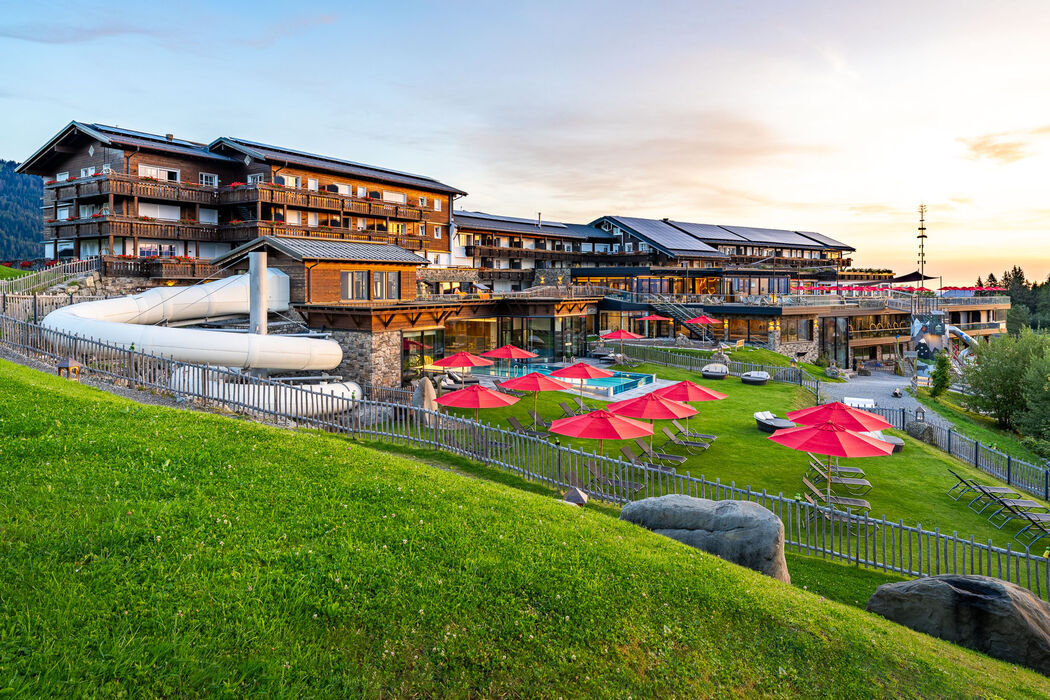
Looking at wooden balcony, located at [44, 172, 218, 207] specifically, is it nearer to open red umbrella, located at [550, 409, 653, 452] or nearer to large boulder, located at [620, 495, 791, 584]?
open red umbrella, located at [550, 409, 653, 452]

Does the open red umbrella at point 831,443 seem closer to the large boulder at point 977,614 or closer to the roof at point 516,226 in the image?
the large boulder at point 977,614

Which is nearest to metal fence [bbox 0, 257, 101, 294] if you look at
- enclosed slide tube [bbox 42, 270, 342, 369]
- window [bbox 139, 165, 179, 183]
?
enclosed slide tube [bbox 42, 270, 342, 369]

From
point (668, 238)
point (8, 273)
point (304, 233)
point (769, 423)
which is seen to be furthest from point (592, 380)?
point (668, 238)

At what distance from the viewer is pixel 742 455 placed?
66.4 ft

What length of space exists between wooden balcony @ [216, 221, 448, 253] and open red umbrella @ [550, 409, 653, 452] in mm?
30760

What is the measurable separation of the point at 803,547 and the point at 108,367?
2027 cm

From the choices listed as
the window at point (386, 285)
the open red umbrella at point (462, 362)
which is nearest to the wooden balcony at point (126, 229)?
the window at point (386, 285)

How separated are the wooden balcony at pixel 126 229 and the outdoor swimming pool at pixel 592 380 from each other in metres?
22.3

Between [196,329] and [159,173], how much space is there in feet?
76.7

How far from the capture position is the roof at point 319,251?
30078mm

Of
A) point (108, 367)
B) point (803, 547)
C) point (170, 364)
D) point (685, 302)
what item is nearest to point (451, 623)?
point (803, 547)

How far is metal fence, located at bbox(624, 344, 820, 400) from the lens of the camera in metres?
37.2

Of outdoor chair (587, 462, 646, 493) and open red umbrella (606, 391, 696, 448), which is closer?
outdoor chair (587, 462, 646, 493)

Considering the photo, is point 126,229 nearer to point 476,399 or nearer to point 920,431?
point 476,399
